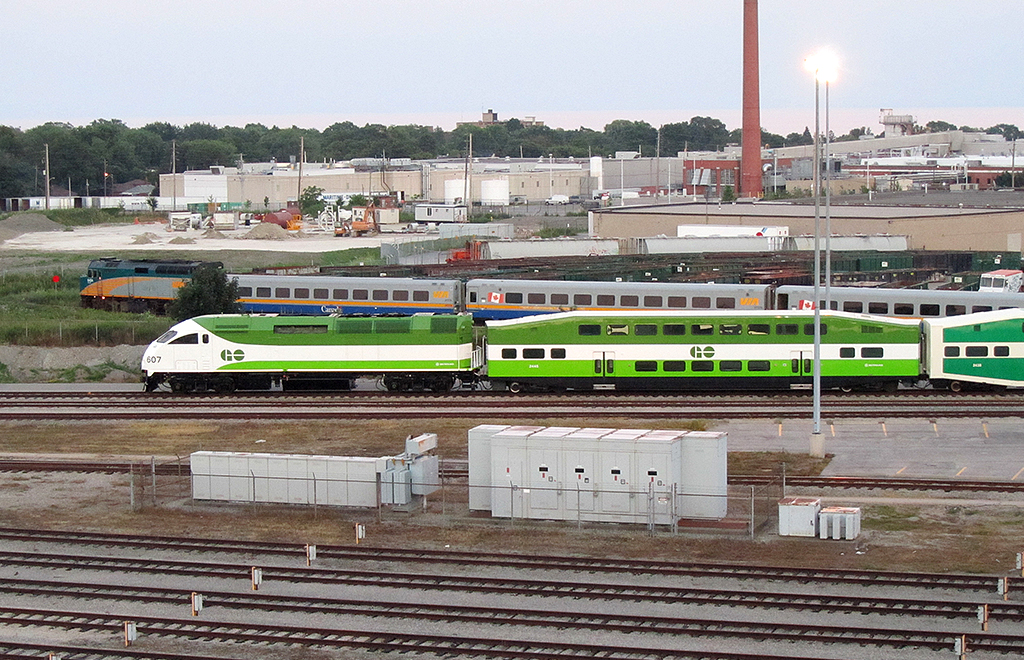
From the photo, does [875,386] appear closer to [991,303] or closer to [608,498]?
[991,303]

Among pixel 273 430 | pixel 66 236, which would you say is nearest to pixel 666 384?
pixel 273 430

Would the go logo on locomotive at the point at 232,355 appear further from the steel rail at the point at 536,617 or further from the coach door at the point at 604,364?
the steel rail at the point at 536,617

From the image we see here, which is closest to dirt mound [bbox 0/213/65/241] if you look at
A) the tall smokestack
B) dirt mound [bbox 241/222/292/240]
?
dirt mound [bbox 241/222/292/240]

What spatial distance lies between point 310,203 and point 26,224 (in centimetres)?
3525

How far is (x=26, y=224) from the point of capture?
146 metres

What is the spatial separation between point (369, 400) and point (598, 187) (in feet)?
493

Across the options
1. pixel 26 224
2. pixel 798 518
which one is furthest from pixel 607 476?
pixel 26 224

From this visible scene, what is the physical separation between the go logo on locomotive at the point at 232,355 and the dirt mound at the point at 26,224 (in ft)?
317

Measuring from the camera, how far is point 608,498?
101 feet

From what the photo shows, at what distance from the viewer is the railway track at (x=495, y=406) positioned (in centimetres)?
4456

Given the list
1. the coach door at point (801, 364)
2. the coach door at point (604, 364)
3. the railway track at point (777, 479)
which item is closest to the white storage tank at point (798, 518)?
the railway track at point (777, 479)

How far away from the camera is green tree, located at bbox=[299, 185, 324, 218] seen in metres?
164

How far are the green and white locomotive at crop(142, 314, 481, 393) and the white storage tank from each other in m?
20.7

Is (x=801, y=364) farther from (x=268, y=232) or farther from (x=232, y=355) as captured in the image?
(x=268, y=232)
